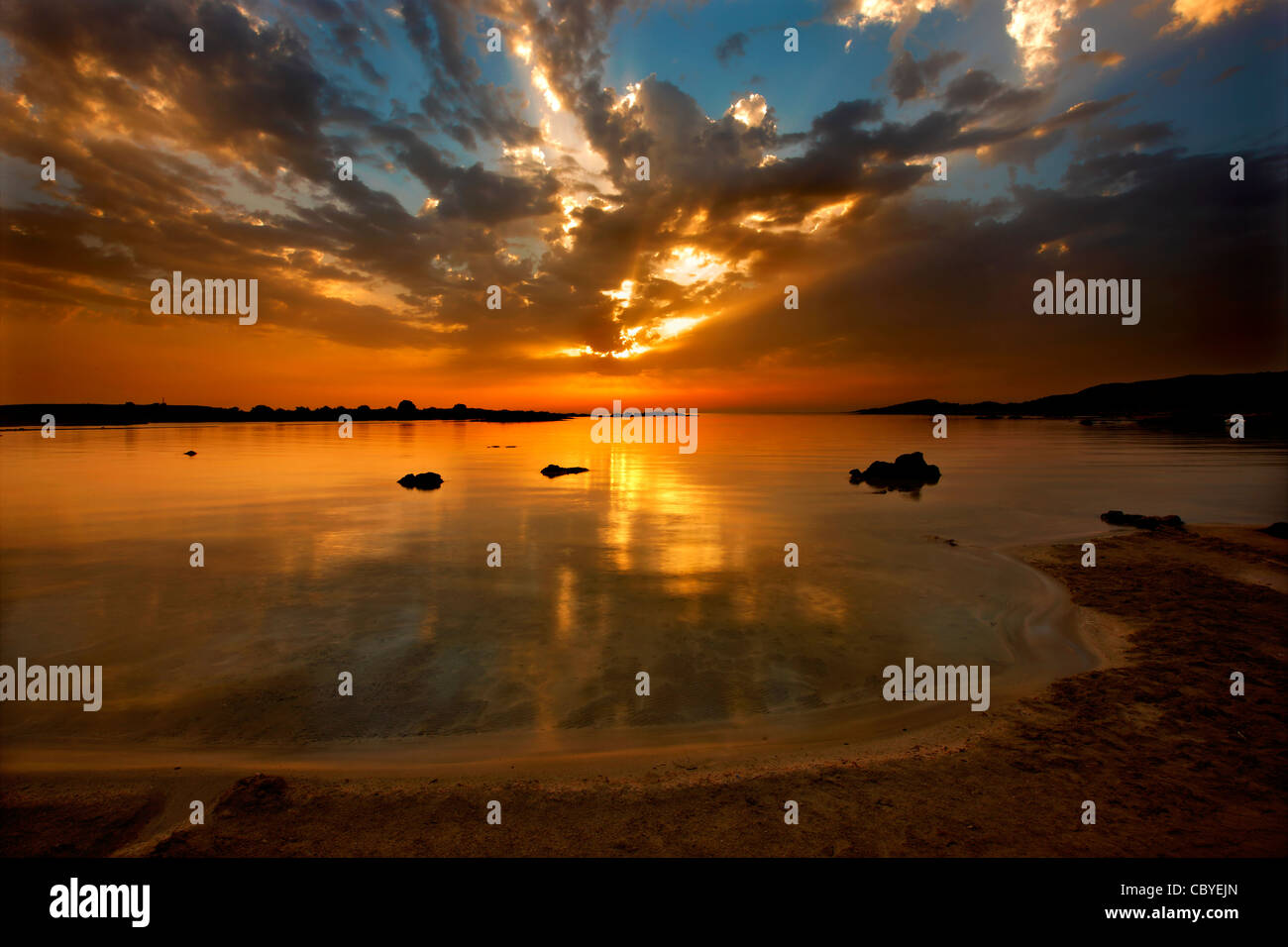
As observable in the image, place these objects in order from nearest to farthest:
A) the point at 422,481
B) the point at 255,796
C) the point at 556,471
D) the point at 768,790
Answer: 1. the point at 255,796
2. the point at 768,790
3. the point at 422,481
4. the point at 556,471

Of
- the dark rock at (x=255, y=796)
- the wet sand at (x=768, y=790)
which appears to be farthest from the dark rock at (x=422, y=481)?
the dark rock at (x=255, y=796)

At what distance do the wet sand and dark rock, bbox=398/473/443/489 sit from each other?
28.8 m

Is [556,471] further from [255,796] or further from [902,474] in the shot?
[255,796]

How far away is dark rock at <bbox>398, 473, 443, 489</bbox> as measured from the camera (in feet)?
114

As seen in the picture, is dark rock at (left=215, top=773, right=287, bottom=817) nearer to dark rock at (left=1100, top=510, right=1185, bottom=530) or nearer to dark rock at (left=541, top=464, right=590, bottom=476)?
dark rock at (left=1100, top=510, right=1185, bottom=530)

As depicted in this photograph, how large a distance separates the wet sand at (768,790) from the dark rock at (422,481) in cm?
2884

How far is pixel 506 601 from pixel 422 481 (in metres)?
24.8

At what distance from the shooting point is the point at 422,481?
35156 millimetres

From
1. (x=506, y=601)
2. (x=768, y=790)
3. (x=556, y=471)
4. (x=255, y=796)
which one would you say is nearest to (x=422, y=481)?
(x=556, y=471)

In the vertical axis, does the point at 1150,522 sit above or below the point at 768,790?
above

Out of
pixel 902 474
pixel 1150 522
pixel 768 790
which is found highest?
pixel 902 474
